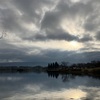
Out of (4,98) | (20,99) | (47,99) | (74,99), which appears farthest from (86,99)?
(4,98)

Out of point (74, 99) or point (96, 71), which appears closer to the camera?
point (74, 99)

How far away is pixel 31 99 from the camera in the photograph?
150ft

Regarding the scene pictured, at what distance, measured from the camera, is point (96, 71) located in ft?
607

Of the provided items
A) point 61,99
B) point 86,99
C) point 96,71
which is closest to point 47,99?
point 61,99

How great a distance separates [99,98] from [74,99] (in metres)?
4.11

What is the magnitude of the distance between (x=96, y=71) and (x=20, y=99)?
5653 inches

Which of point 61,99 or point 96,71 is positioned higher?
point 96,71

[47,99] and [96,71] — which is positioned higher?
[96,71]

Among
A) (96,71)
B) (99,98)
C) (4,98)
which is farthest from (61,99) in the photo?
(96,71)

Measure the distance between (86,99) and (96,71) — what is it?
467 feet

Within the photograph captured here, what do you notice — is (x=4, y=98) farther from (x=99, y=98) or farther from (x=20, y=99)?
(x=99, y=98)

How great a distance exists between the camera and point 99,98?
45.4 metres

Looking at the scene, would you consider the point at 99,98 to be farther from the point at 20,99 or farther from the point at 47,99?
the point at 20,99

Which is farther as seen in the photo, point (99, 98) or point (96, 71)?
point (96, 71)
